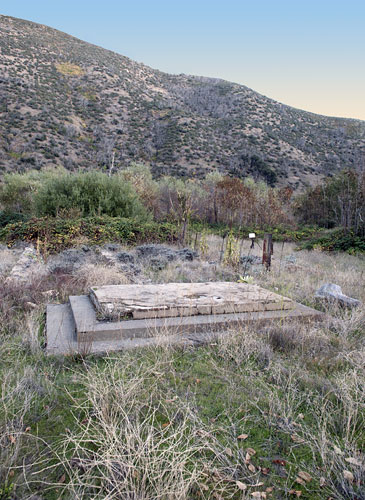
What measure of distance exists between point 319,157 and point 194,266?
34.1m

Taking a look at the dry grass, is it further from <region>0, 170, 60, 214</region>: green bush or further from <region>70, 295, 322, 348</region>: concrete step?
<region>0, 170, 60, 214</region>: green bush

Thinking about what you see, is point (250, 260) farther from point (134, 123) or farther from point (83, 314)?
point (134, 123)

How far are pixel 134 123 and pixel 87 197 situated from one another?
2716 centimetres

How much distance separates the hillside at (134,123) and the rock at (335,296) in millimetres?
25289

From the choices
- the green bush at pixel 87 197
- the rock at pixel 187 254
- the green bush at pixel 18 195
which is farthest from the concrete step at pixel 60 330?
the green bush at pixel 18 195

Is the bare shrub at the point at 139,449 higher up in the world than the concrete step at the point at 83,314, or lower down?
higher up

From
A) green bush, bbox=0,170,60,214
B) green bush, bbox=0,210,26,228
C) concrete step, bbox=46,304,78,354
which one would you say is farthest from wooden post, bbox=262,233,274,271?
green bush, bbox=0,170,60,214

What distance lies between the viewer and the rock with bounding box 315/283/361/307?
541 centimetres

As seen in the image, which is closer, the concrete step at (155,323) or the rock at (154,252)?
the concrete step at (155,323)

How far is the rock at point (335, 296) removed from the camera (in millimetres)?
5407

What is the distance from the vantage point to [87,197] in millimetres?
12328

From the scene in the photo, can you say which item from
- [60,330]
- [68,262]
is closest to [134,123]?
[68,262]

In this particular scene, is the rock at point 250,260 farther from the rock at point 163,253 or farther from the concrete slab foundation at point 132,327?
the concrete slab foundation at point 132,327

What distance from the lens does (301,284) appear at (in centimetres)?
673
